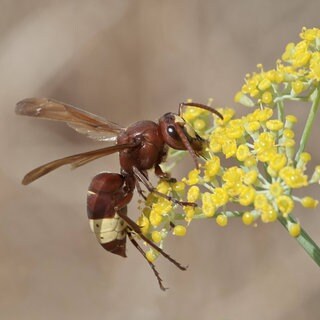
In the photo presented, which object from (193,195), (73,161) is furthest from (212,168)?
(73,161)

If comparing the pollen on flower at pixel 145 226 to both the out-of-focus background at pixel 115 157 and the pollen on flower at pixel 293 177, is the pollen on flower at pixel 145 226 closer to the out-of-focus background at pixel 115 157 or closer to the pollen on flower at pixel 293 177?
the pollen on flower at pixel 293 177

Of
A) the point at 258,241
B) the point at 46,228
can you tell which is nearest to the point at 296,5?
the point at 258,241

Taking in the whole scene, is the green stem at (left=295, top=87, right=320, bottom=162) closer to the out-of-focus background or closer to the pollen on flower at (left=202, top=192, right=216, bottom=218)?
the pollen on flower at (left=202, top=192, right=216, bottom=218)

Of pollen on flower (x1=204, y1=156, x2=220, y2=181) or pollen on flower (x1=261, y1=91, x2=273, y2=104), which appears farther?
pollen on flower (x1=261, y1=91, x2=273, y2=104)

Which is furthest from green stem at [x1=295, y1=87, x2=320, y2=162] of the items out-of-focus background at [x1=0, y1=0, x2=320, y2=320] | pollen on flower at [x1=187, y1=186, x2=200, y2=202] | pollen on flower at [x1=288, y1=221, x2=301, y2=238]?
out-of-focus background at [x1=0, y1=0, x2=320, y2=320]

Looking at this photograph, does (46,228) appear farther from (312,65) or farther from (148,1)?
(312,65)

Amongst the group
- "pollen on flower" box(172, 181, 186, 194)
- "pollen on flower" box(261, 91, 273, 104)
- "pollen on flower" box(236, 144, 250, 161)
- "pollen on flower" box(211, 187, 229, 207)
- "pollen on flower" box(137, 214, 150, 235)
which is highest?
"pollen on flower" box(261, 91, 273, 104)

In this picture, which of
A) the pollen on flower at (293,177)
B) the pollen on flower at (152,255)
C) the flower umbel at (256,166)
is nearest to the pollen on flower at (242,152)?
the flower umbel at (256,166)
